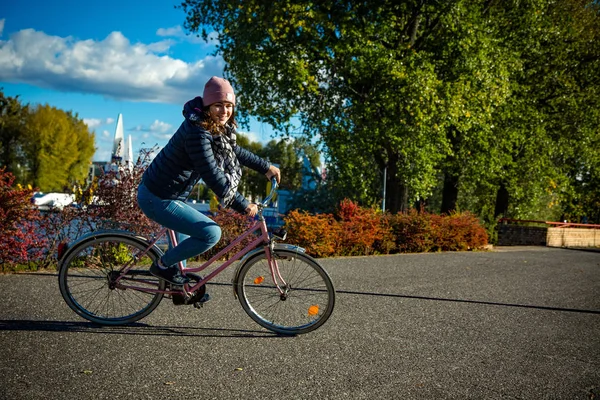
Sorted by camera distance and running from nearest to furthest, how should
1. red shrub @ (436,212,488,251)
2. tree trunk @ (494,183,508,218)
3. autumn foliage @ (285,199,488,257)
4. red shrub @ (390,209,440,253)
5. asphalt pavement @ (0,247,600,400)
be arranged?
asphalt pavement @ (0,247,600,400), autumn foliage @ (285,199,488,257), red shrub @ (390,209,440,253), red shrub @ (436,212,488,251), tree trunk @ (494,183,508,218)

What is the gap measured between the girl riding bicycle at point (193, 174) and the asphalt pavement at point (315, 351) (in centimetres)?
75

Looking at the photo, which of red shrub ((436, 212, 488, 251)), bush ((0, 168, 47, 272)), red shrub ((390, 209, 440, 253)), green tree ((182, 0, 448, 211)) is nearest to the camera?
bush ((0, 168, 47, 272))

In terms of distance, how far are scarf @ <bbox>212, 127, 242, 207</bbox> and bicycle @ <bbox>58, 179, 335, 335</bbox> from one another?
0.31 meters

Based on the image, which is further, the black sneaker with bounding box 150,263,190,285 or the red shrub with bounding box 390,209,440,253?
the red shrub with bounding box 390,209,440,253

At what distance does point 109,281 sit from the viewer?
4719mm

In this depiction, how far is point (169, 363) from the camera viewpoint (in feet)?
12.8

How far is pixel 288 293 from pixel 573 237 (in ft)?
71.1

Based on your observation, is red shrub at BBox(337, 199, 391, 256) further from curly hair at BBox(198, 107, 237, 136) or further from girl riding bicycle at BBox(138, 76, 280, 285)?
curly hair at BBox(198, 107, 237, 136)

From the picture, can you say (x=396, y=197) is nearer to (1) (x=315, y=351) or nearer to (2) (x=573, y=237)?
(2) (x=573, y=237)

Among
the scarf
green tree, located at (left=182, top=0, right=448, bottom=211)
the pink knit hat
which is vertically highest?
green tree, located at (left=182, top=0, right=448, bottom=211)

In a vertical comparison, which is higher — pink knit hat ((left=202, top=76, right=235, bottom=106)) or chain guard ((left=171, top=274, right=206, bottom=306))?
pink knit hat ((left=202, top=76, right=235, bottom=106))

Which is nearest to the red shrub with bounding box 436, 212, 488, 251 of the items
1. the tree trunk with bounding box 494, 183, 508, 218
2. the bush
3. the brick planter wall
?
the brick planter wall

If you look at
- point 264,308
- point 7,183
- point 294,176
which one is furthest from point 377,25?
point 294,176

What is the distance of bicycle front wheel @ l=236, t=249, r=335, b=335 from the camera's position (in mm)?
4578
